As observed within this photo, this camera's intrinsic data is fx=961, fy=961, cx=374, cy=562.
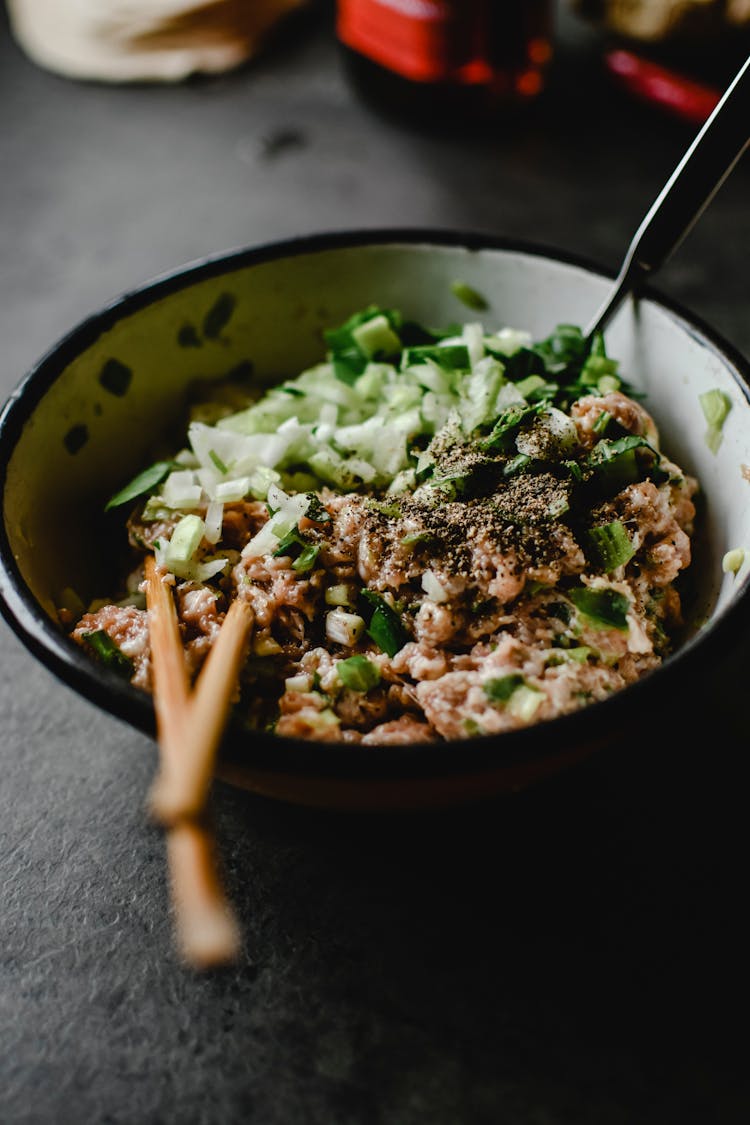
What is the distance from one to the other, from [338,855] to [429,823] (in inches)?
5.2

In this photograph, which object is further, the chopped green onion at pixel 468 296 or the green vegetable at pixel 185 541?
the chopped green onion at pixel 468 296

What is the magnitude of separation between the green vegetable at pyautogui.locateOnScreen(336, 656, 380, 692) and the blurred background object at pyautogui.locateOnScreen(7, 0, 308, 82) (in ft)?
8.93

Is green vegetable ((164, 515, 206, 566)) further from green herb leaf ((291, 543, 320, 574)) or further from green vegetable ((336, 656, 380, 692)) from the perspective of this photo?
green vegetable ((336, 656, 380, 692))

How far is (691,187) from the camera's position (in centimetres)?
143

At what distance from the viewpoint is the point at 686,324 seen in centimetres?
146

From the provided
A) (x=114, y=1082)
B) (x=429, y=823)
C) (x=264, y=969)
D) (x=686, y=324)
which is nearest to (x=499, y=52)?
(x=686, y=324)

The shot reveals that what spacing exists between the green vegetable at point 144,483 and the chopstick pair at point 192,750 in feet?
0.70

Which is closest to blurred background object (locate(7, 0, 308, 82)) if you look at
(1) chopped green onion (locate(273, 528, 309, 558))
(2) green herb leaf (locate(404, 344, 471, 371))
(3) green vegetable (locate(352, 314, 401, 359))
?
(3) green vegetable (locate(352, 314, 401, 359))

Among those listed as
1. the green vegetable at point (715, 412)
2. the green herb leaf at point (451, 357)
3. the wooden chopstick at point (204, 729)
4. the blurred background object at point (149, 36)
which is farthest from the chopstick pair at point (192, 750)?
the blurred background object at point (149, 36)

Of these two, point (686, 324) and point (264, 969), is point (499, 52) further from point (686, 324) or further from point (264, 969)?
point (264, 969)

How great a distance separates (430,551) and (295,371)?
27.6 inches

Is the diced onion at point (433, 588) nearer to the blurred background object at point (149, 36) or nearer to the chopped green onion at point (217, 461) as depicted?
the chopped green onion at point (217, 461)

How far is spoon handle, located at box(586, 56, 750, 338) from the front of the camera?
1.36 m

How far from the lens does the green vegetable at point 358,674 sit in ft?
3.90
